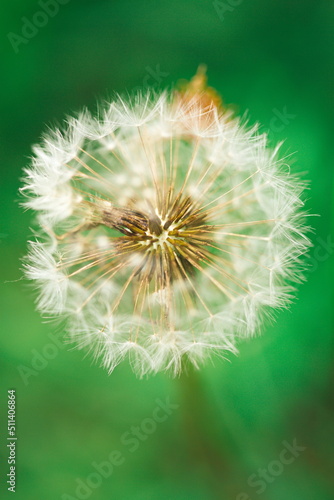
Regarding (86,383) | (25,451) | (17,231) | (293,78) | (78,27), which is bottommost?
(25,451)

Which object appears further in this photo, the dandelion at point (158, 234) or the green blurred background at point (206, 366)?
the green blurred background at point (206, 366)

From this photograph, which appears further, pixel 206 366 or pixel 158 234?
pixel 206 366

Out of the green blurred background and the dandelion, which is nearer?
the dandelion

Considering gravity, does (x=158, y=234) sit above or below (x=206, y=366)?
above

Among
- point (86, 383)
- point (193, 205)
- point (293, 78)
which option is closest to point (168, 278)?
point (193, 205)

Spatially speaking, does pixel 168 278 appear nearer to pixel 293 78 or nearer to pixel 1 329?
pixel 1 329
